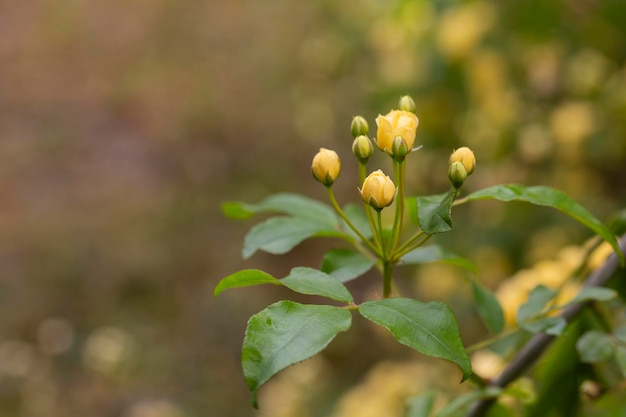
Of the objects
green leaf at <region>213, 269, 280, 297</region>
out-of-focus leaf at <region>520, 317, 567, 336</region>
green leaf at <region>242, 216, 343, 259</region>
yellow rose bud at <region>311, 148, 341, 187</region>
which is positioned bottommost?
out-of-focus leaf at <region>520, 317, 567, 336</region>

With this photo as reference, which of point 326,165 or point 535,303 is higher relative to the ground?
point 326,165

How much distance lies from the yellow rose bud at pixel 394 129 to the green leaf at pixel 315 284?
0.12m

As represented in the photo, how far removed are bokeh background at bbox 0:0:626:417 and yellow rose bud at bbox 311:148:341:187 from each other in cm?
126

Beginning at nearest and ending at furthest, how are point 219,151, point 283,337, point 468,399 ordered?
1. point 283,337
2. point 468,399
3. point 219,151

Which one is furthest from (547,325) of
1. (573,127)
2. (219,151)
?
(219,151)

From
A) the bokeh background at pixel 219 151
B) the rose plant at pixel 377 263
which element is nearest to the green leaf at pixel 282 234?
the rose plant at pixel 377 263

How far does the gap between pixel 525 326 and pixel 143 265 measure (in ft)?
9.30

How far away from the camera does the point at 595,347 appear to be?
71cm

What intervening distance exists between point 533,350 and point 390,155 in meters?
0.24

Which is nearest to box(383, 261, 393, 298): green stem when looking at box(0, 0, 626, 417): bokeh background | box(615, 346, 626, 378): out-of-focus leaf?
box(615, 346, 626, 378): out-of-focus leaf

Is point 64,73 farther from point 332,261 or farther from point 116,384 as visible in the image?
point 332,261

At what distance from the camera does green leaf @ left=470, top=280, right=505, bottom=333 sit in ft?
2.49

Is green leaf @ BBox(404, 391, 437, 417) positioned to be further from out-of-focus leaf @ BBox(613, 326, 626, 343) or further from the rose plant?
out-of-focus leaf @ BBox(613, 326, 626, 343)

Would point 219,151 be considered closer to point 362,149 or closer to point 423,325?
point 362,149
